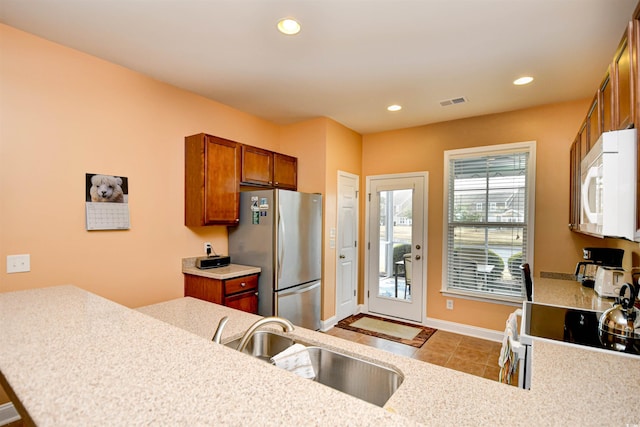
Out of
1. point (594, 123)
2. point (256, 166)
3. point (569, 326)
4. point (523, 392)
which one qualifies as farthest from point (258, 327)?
point (256, 166)

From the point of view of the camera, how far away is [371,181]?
445 cm

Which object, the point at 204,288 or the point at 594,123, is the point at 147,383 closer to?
the point at 204,288

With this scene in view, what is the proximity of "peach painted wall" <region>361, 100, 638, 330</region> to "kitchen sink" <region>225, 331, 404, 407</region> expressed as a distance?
2.48m

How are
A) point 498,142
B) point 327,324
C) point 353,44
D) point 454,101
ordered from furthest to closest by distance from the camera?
point 327,324, point 498,142, point 454,101, point 353,44

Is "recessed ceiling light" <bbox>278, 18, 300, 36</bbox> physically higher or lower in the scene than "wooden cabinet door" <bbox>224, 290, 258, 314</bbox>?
higher

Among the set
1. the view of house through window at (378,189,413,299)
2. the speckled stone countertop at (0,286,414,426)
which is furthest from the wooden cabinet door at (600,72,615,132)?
the view of house through window at (378,189,413,299)

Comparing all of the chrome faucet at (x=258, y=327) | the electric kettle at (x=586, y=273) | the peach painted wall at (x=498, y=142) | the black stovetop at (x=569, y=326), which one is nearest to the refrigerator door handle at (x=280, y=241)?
the peach painted wall at (x=498, y=142)

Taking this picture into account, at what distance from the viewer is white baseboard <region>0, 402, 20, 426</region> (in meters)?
2.00

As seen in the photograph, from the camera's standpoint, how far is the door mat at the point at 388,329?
3588 millimetres

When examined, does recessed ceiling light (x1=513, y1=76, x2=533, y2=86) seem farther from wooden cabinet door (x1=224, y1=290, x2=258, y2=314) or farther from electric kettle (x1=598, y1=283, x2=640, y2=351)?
wooden cabinet door (x1=224, y1=290, x2=258, y2=314)

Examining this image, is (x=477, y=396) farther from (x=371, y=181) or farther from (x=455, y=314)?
(x=371, y=181)

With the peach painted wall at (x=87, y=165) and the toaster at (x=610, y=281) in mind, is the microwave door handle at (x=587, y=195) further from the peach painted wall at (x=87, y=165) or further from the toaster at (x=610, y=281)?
the peach painted wall at (x=87, y=165)

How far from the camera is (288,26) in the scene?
201 centimetres

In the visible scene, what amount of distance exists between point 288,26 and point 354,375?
2055 mm
